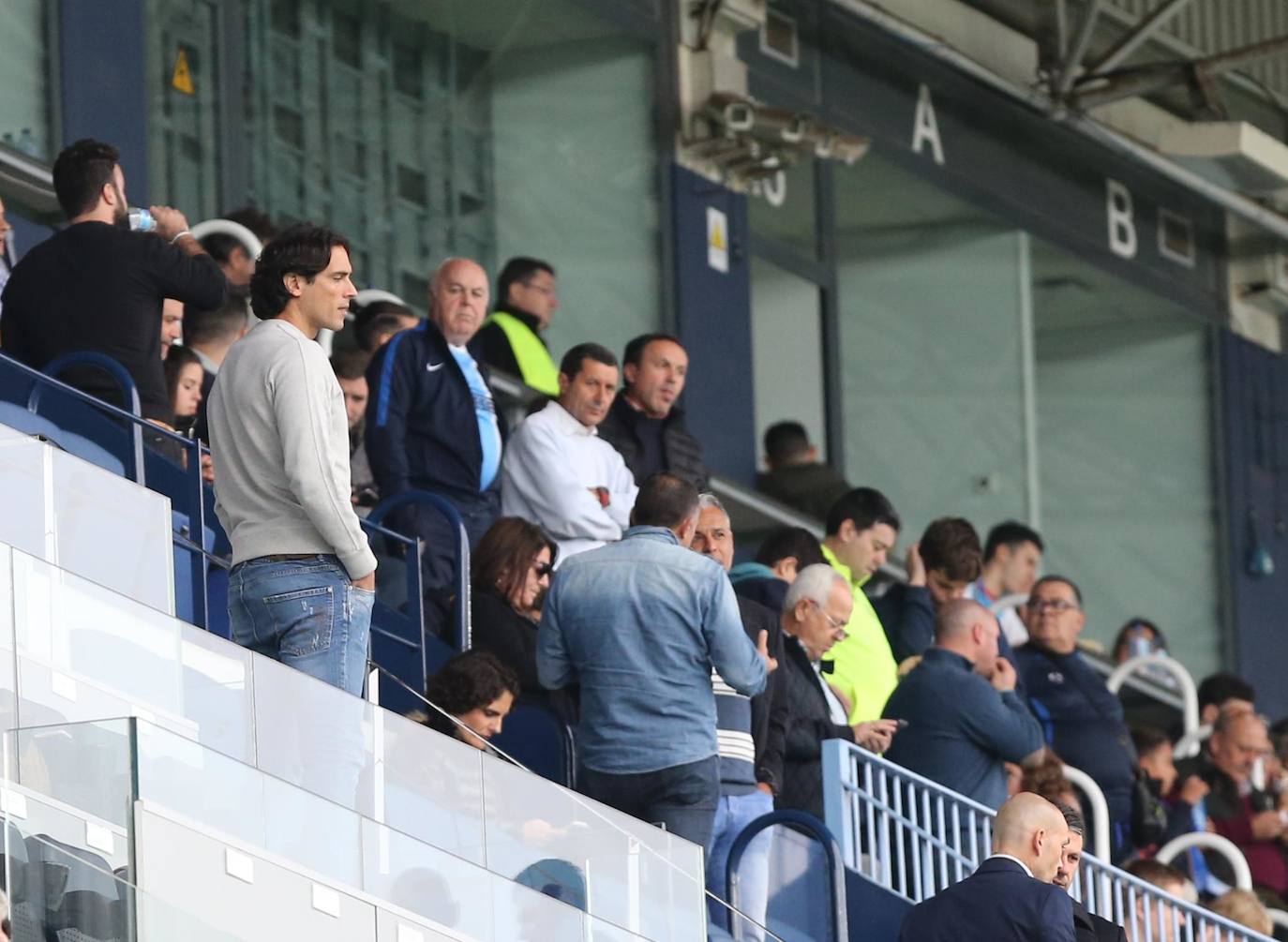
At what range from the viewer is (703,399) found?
44.4 feet

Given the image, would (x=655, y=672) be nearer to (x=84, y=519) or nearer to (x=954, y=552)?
(x=84, y=519)

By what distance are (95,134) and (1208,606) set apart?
9.32m

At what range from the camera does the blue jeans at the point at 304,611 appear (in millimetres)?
5746

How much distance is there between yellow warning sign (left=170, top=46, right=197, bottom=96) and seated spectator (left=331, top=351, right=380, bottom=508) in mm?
2672

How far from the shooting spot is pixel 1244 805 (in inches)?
437

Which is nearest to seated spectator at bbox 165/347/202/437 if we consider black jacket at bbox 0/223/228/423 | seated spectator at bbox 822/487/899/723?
black jacket at bbox 0/223/228/423

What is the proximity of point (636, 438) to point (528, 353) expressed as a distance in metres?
Answer: 1.32

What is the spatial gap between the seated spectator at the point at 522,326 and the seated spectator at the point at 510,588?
245cm

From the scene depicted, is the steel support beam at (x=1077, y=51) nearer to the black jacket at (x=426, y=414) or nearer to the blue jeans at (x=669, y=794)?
the black jacket at (x=426, y=414)

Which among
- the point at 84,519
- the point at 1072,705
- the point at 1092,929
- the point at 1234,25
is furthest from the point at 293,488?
the point at 1234,25

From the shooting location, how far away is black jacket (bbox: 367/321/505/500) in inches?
342

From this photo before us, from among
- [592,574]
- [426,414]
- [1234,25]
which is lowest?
[592,574]

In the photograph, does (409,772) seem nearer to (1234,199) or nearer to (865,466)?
(865,466)

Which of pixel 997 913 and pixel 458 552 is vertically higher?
pixel 458 552
